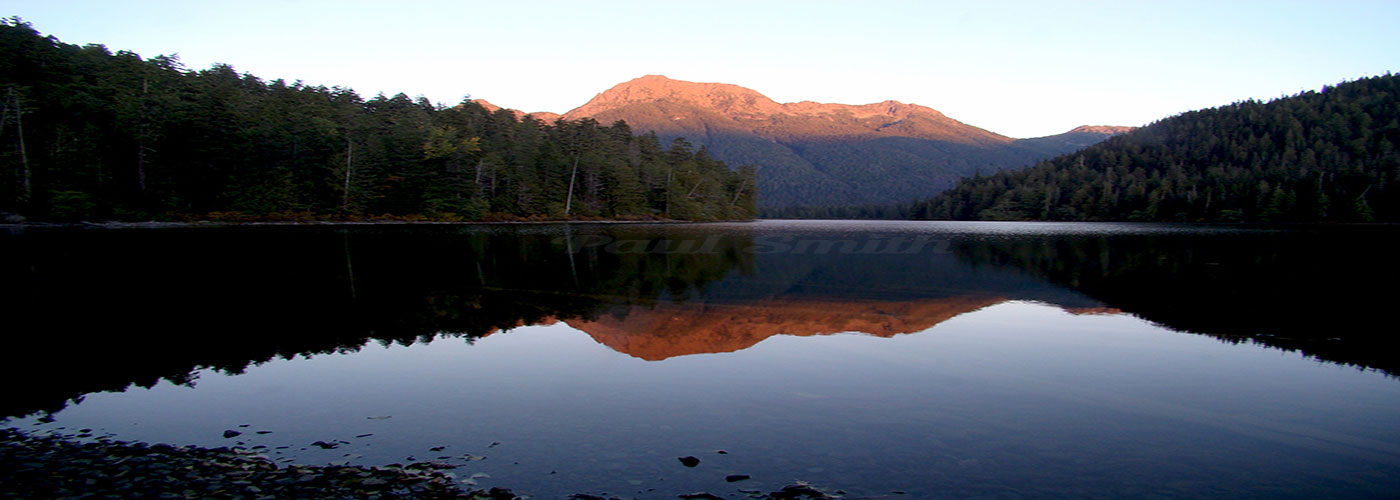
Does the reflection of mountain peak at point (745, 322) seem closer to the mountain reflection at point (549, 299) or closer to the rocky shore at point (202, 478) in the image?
the mountain reflection at point (549, 299)

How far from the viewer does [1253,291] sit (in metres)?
24.0

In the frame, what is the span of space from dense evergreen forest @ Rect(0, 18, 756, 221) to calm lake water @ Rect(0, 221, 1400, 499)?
50847mm

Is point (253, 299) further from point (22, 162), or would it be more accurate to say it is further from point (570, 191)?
point (570, 191)

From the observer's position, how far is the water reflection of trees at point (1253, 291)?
15.5m

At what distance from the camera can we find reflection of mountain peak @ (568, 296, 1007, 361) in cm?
1423

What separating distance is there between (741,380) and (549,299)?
11132mm

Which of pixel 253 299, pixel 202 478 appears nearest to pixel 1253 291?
pixel 202 478

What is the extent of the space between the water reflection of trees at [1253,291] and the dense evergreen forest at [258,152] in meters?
72.3

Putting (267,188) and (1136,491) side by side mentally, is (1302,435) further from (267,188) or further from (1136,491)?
(267,188)

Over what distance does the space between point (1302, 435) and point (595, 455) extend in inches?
348

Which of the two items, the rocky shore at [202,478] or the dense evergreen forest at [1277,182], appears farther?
the dense evergreen forest at [1277,182]

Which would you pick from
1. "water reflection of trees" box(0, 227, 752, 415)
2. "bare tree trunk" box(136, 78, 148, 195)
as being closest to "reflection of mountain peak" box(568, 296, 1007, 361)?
"water reflection of trees" box(0, 227, 752, 415)

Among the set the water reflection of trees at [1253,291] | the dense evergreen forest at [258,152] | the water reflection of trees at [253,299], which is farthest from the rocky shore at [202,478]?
the dense evergreen forest at [258,152]

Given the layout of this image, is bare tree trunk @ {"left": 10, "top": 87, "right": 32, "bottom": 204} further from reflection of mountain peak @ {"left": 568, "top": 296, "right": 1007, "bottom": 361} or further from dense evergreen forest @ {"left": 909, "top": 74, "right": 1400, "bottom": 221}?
dense evergreen forest @ {"left": 909, "top": 74, "right": 1400, "bottom": 221}
